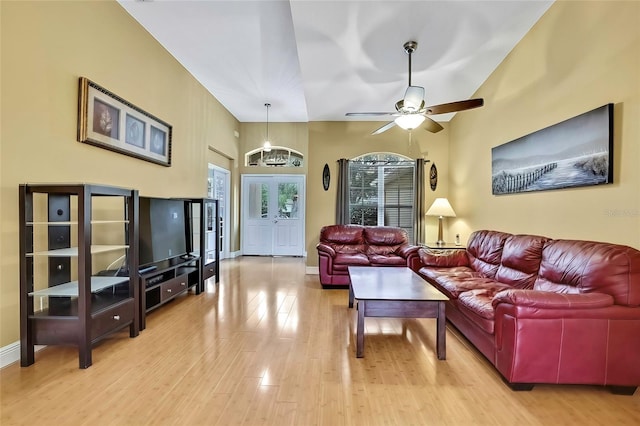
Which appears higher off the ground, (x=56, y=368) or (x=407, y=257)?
(x=407, y=257)

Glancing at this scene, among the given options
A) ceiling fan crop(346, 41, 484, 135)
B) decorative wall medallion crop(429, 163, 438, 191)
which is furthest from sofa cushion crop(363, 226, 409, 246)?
ceiling fan crop(346, 41, 484, 135)

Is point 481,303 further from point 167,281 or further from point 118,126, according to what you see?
point 118,126

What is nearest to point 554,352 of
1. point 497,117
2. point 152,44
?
point 497,117

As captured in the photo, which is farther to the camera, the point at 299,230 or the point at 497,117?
the point at 299,230

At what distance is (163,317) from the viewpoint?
3.41 meters

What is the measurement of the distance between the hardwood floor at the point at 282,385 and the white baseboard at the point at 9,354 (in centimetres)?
5

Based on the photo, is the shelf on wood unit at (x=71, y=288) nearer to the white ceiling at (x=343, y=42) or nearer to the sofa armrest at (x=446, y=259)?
the white ceiling at (x=343, y=42)

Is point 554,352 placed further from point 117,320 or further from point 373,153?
point 373,153

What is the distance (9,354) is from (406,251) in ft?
14.9

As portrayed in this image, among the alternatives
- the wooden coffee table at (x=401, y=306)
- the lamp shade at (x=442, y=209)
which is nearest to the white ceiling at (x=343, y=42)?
the lamp shade at (x=442, y=209)

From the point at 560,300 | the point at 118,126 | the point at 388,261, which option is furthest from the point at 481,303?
the point at 118,126

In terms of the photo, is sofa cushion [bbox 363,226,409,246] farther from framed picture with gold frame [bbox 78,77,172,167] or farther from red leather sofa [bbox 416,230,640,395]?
framed picture with gold frame [bbox 78,77,172,167]

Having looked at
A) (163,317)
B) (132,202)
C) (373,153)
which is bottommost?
(163,317)

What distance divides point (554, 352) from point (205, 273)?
4.19 meters
